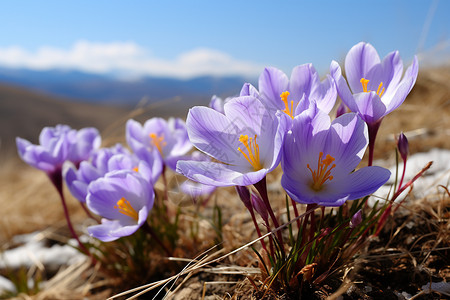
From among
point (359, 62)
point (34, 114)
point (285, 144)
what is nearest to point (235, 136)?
point (285, 144)

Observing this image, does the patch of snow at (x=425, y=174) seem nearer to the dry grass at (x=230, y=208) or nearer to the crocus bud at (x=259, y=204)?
the dry grass at (x=230, y=208)

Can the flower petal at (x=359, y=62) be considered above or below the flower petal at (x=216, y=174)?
above

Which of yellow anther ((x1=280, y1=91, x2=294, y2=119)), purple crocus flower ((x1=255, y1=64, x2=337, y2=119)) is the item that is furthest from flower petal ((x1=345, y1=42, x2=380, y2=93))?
yellow anther ((x1=280, y1=91, x2=294, y2=119))

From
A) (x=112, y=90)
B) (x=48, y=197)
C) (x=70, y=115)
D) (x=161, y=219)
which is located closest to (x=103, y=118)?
(x=70, y=115)

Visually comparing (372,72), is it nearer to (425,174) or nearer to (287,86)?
(287,86)

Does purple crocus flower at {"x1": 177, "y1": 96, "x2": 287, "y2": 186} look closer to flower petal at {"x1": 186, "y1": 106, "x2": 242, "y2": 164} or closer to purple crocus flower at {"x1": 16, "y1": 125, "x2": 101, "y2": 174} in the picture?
flower petal at {"x1": 186, "y1": 106, "x2": 242, "y2": 164}

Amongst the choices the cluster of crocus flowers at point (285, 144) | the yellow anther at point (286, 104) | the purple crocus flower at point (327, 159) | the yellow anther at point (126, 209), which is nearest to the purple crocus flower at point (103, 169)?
the cluster of crocus flowers at point (285, 144)
